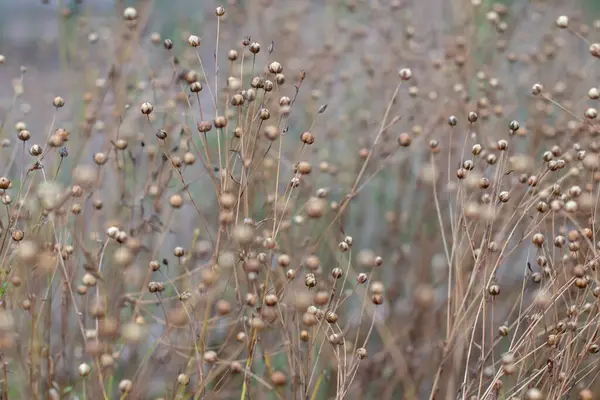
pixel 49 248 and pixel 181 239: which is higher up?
pixel 49 248

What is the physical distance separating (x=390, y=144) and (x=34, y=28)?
5.49ft

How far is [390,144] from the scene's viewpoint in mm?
1772

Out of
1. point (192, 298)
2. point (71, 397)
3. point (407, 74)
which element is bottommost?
point (71, 397)

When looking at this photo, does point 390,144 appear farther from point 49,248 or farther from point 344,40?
point 49,248

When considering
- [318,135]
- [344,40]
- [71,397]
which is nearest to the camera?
[71,397]

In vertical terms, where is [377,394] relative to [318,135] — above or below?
below

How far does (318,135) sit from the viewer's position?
203cm

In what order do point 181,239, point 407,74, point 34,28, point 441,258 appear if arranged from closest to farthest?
point 407,74 → point 441,258 → point 181,239 → point 34,28

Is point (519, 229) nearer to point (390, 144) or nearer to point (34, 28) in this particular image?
point (390, 144)

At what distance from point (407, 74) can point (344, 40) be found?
1186mm

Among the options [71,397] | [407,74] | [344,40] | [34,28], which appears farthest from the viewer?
[34,28]

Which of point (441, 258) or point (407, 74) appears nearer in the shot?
point (407, 74)

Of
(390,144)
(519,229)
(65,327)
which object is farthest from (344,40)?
(65,327)

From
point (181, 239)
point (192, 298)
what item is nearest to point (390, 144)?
point (181, 239)
